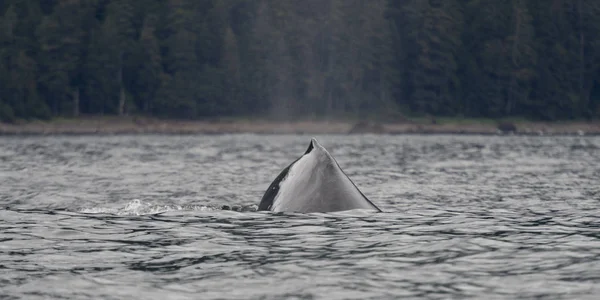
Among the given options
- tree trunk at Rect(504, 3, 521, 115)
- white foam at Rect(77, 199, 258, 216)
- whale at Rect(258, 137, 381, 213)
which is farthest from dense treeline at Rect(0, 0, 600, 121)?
whale at Rect(258, 137, 381, 213)

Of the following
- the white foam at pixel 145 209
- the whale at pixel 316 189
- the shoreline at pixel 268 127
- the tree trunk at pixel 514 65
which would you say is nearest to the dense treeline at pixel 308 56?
the tree trunk at pixel 514 65

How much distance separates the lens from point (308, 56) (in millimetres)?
120750

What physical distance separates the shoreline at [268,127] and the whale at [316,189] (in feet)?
244

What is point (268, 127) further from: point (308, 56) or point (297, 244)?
point (297, 244)

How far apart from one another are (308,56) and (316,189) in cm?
10359

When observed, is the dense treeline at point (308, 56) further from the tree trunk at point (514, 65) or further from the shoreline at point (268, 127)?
the shoreline at point (268, 127)

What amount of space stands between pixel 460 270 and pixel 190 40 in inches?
3952

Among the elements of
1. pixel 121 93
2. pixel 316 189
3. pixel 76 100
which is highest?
pixel 121 93

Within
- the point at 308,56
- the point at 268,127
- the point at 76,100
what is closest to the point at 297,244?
the point at 268,127

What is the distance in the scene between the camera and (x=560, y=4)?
119312 mm

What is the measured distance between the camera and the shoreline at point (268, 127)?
Result: 9250 cm

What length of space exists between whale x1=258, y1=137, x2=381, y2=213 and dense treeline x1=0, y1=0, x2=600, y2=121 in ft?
279

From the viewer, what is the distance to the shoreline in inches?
3642

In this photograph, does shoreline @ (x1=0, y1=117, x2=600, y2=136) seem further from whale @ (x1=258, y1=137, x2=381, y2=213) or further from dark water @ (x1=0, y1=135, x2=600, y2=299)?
whale @ (x1=258, y1=137, x2=381, y2=213)
